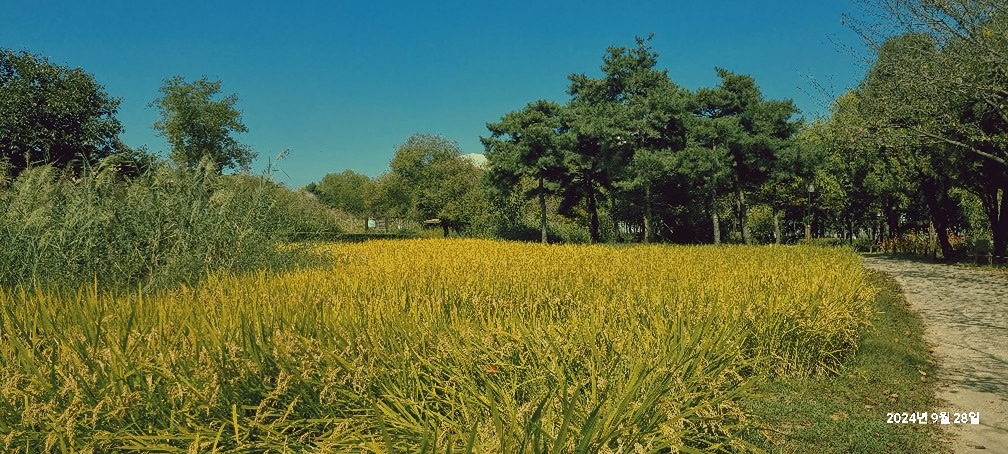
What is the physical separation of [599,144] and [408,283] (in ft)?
67.9

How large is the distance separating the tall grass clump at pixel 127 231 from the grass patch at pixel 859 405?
20.1ft

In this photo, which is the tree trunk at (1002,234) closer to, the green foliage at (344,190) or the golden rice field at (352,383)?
the golden rice field at (352,383)

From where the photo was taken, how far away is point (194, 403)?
9.43 ft

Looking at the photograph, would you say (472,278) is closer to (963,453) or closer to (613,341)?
(613,341)

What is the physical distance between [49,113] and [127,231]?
22.5 metres

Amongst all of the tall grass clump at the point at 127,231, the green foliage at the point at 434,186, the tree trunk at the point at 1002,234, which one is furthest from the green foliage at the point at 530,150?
the tall grass clump at the point at 127,231

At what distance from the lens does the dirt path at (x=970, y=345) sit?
4504mm

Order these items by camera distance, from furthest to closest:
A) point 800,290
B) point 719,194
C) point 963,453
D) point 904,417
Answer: point 719,194
point 800,290
point 904,417
point 963,453

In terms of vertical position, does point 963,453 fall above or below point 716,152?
below

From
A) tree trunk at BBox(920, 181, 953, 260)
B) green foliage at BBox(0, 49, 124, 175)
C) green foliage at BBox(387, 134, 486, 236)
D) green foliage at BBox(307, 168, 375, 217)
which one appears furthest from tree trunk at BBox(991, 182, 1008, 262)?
green foliage at BBox(307, 168, 375, 217)

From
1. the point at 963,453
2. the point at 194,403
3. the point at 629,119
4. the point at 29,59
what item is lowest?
the point at 963,453

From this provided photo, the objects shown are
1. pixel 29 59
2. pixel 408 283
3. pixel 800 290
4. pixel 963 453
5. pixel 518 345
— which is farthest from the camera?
pixel 29 59

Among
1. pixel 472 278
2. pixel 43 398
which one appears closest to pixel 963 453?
pixel 472 278

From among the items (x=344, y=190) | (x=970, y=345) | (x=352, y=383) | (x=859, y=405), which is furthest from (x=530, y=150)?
(x=344, y=190)
